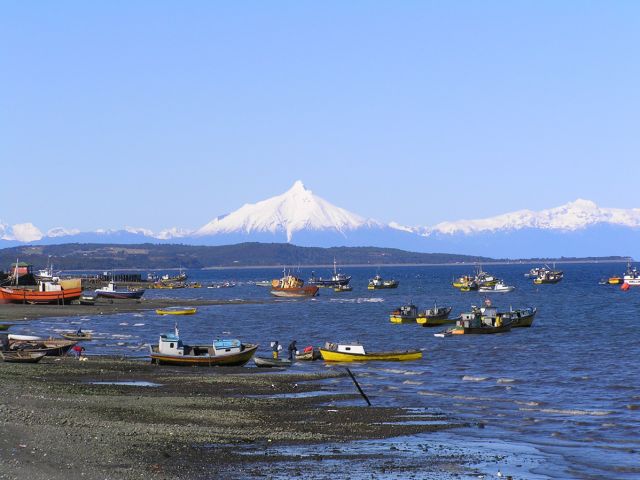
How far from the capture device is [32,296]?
129125mm

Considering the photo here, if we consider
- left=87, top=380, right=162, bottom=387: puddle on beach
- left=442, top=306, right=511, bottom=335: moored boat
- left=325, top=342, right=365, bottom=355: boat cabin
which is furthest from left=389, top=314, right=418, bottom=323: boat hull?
left=87, top=380, right=162, bottom=387: puddle on beach

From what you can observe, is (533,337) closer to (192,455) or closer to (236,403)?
(236,403)

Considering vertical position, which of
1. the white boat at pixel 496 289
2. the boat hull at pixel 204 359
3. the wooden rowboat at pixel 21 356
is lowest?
the white boat at pixel 496 289

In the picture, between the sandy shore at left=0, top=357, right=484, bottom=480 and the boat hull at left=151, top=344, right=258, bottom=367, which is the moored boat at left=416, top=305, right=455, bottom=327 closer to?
the boat hull at left=151, top=344, right=258, bottom=367

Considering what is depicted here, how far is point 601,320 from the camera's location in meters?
105

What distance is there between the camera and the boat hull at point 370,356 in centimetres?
6066

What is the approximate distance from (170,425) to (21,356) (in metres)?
22.7

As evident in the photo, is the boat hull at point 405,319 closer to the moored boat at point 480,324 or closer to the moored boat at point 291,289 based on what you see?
the moored boat at point 480,324

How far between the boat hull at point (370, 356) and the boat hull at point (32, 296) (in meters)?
76.2

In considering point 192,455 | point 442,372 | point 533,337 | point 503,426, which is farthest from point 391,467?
point 533,337

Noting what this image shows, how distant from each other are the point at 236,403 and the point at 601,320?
7294 centimetres

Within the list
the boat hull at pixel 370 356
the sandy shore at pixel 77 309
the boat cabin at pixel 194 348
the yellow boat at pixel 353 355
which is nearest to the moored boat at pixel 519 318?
the boat hull at pixel 370 356

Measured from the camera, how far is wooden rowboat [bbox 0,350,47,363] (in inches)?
2073

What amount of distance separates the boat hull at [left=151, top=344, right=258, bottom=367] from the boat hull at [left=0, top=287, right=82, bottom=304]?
7601 centimetres
